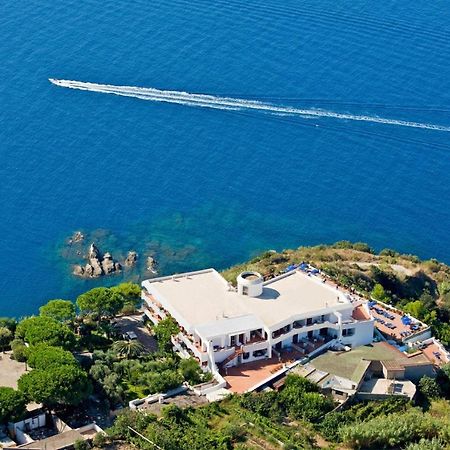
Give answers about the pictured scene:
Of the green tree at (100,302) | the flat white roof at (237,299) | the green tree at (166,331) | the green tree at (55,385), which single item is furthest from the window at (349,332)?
the green tree at (55,385)

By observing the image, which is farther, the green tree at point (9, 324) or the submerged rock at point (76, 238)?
the submerged rock at point (76, 238)

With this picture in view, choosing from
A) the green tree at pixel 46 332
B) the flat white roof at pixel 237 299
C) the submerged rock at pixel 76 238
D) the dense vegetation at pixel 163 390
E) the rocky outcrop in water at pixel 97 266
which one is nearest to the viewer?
the dense vegetation at pixel 163 390

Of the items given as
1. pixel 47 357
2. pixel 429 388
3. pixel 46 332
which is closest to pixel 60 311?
pixel 46 332

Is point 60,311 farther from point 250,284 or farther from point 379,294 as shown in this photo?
point 379,294

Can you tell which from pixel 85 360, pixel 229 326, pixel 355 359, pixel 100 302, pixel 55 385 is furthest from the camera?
pixel 100 302

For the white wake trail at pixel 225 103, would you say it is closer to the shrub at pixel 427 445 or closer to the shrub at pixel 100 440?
the shrub at pixel 427 445
